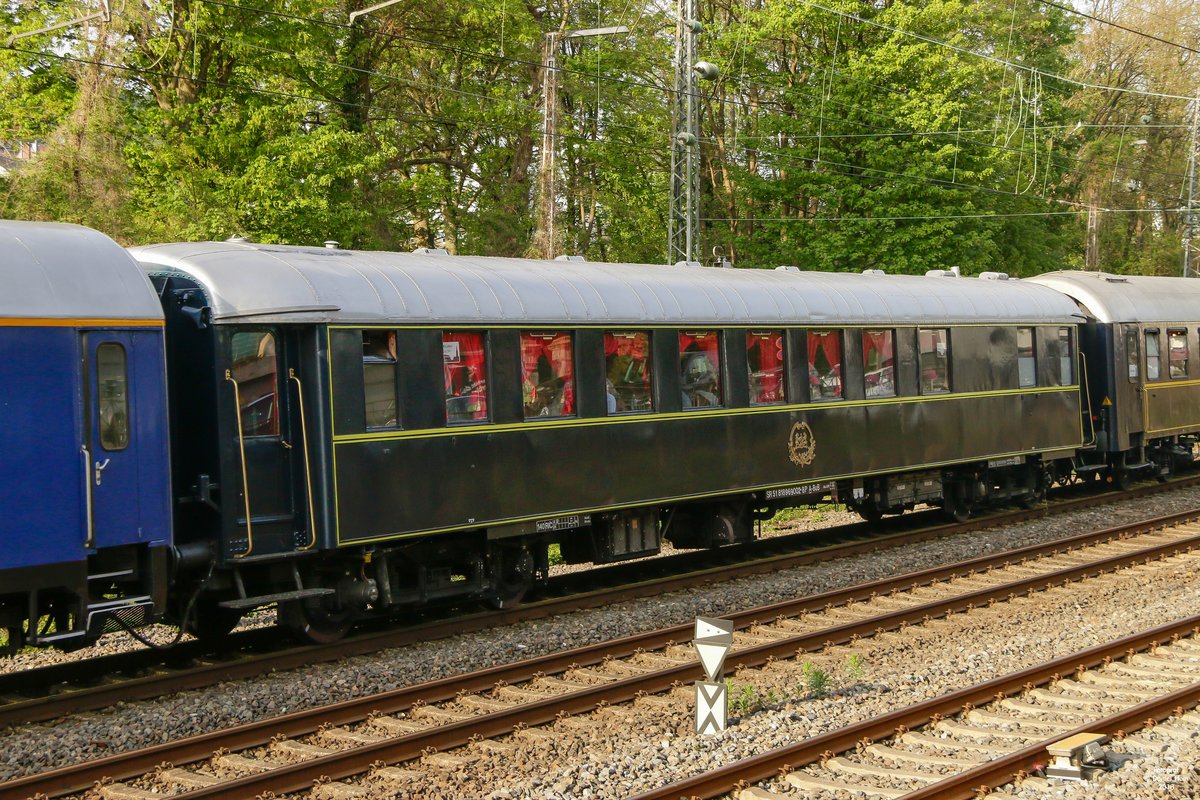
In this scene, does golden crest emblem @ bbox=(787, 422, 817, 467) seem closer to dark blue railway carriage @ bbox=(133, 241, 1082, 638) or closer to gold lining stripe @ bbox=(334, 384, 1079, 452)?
dark blue railway carriage @ bbox=(133, 241, 1082, 638)

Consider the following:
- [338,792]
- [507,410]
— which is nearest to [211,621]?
[507,410]

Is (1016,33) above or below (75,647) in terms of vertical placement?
above

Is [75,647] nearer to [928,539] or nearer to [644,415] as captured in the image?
[644,415]

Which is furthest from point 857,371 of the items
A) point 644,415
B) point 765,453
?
point 644,415

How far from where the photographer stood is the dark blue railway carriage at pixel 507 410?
10.3m

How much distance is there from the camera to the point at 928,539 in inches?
685

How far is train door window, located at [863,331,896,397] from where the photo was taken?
16.3m

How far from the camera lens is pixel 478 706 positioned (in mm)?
9266

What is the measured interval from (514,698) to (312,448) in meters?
2.78

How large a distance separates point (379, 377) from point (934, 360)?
940 cm

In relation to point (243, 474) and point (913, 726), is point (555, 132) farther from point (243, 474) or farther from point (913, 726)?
point (913, 726)

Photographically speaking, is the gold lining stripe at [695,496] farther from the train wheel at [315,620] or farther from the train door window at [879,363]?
the train door window at [879,363]

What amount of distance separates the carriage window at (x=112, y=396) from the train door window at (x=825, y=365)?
8.81m

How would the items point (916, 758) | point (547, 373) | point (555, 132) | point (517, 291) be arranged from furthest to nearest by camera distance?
point (555, 132) → point (547, 373) → point (517, 291) → point (916, 758)
